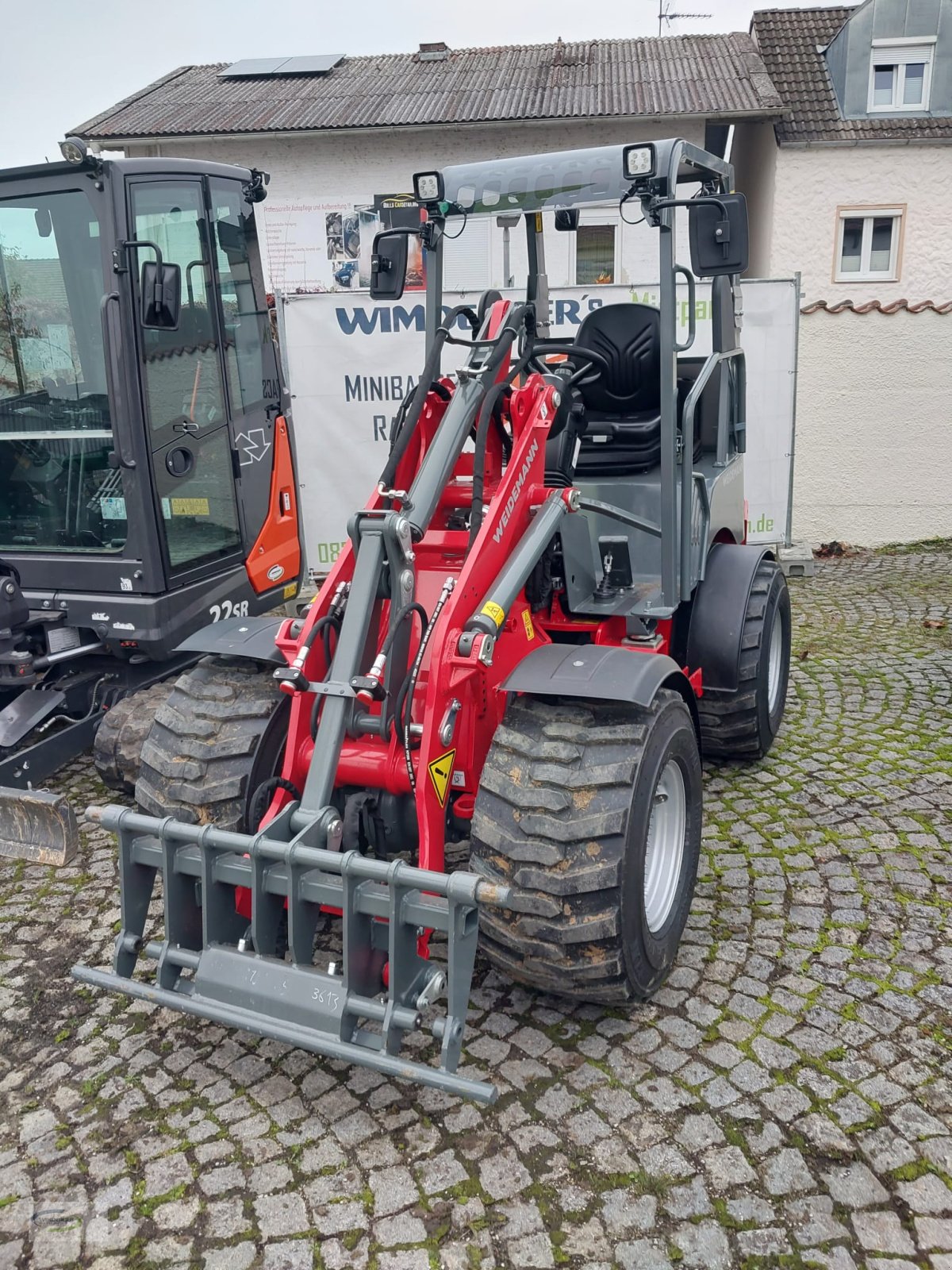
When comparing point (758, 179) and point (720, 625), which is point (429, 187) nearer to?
point (720, 625)

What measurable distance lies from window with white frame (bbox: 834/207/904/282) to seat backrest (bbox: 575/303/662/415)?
920 centimetres

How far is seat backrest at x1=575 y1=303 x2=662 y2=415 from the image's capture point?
4691 mm

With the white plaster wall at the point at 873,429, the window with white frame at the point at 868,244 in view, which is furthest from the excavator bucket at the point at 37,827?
the window with white frame at the point at 868,244

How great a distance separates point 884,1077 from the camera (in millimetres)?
2994

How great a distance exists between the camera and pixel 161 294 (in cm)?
445

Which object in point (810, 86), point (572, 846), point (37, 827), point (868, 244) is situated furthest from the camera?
point (810, 86)

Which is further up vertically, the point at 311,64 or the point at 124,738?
the point at 311,64

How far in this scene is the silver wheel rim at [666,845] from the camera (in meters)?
3.48

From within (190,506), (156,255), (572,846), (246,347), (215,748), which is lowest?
(572,846)

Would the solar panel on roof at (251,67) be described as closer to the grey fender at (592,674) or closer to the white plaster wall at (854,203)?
the white plaster wall at (854,203)

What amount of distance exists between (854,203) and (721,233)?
10545 mm

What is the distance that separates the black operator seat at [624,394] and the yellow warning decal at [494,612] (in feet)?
5.60

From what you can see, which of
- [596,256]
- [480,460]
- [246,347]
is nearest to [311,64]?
[596,256]

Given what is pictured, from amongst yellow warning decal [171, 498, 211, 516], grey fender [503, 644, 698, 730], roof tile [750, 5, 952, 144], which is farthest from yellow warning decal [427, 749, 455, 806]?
roof tile [750, 5, 952, 144]
